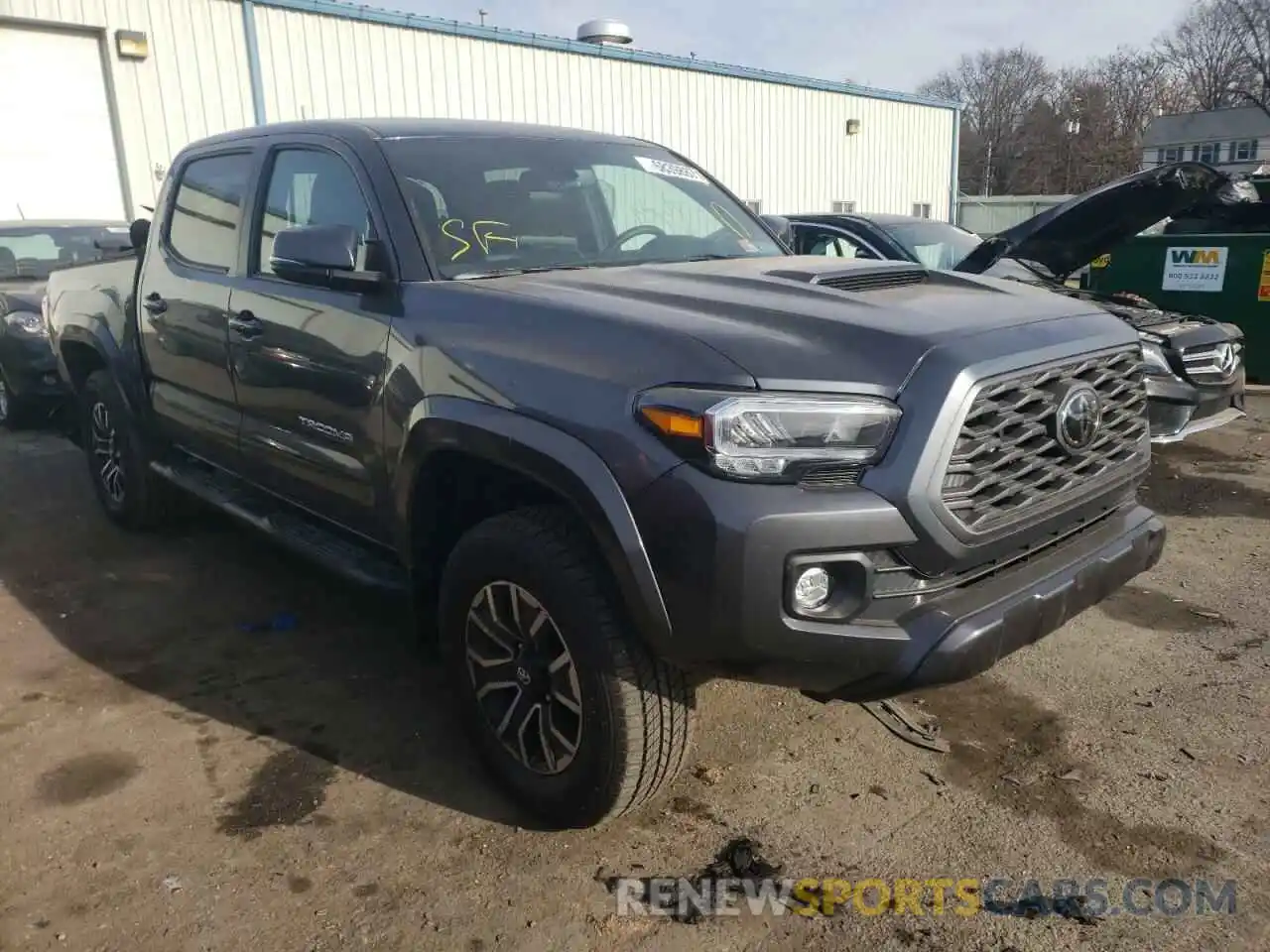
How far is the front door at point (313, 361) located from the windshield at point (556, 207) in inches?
8.8

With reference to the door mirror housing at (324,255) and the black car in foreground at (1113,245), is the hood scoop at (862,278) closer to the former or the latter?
the door mirror housing at (324,255)

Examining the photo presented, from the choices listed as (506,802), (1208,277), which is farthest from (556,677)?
(1208,277)

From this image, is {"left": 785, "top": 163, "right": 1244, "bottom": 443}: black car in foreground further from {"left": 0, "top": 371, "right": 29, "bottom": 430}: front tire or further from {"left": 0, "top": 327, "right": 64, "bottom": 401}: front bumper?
{"left": 0, "top": 371, "right": 29, "bottom": 430}: front tire

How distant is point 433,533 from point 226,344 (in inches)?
56.1

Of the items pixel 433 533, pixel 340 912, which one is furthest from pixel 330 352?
pixel 340 912

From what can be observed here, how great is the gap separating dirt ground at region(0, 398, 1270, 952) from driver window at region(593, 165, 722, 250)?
168 centimetres

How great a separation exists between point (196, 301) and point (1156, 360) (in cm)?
492

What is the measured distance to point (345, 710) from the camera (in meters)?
3.47

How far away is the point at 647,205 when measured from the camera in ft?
12.1

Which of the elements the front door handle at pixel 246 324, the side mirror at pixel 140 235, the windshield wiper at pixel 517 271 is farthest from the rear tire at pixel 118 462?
the windshield wiper at pixel 517 271

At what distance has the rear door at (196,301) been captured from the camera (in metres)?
3.89

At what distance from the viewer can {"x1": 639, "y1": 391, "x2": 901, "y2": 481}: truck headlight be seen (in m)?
2.15

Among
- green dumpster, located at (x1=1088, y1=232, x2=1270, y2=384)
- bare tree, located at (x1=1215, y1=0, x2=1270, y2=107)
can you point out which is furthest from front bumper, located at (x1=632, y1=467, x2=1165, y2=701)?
bare tree, located at (x1=1215, y1=0, x2=1270, y2=107)

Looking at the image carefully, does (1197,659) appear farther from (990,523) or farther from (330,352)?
(330,352)
